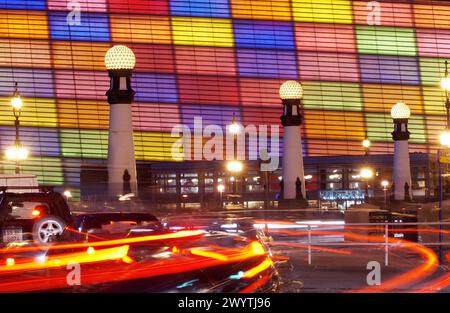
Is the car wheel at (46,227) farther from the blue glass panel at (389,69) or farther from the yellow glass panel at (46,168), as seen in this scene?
the blue glass panel at (389,69)

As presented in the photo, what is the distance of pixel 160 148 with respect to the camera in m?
69.8

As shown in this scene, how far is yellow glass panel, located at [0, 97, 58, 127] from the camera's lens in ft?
227

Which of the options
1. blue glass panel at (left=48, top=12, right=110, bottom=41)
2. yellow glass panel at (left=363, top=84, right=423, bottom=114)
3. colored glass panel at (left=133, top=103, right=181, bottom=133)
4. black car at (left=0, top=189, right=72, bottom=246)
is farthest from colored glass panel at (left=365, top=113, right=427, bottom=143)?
black car at (left=0, top=189, right=72, bottom=246)

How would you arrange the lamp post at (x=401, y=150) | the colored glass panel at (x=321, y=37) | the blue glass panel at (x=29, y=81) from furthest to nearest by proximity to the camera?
the colored glass panel at (x=321, y=37)
the blue glass panel at (x=29, y=81)
the lamp post at (x=401, y=150)

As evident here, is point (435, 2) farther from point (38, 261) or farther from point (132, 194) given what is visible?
point (38, 261)

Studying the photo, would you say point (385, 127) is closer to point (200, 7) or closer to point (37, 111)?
point (200, 7)

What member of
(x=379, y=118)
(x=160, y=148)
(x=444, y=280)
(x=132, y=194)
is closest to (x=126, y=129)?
(x=132, y=194)

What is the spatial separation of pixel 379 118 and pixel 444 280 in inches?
2087

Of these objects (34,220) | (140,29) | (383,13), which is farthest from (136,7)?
(34,220)

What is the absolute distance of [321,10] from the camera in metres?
72.3

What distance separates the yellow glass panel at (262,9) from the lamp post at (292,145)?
94.0 feet

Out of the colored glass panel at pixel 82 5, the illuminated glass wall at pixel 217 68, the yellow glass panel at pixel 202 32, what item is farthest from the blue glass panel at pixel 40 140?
the yellow glass panel at pixel 202 32

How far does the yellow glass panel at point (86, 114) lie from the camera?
228 feet

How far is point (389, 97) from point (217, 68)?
11.9 meters
